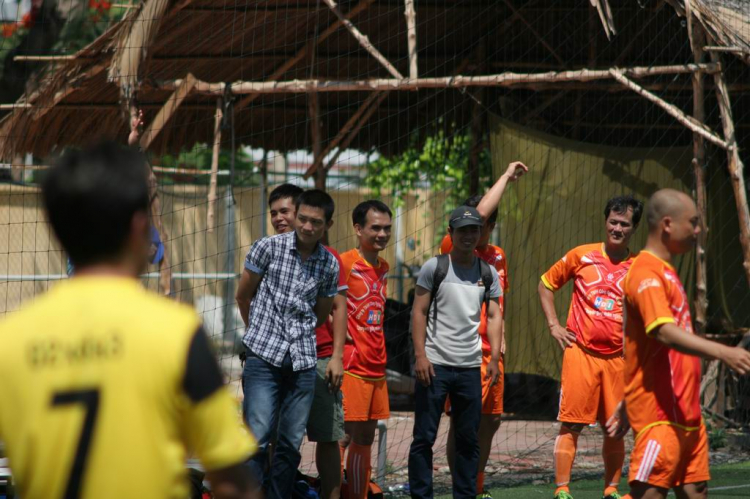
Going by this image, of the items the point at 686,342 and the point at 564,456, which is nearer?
the point at 686,342

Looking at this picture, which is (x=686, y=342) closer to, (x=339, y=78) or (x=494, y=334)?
(x=494, y=334)

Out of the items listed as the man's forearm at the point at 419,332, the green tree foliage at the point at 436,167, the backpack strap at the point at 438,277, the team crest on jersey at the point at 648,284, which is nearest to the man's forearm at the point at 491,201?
the backpack strap at the point at 438,277

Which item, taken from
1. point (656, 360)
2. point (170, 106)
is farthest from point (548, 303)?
point (170, 106)

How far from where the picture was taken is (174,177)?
16.9 meters

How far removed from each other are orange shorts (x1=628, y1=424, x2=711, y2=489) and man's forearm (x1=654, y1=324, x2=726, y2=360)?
40 centimetres

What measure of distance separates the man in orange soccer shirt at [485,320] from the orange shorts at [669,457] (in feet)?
6.68

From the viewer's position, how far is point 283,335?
5.18 m

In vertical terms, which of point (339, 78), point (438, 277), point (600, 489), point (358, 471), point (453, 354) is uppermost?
point (339, 78)

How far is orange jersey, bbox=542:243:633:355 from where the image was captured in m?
6.22

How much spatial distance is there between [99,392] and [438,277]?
13.2ft

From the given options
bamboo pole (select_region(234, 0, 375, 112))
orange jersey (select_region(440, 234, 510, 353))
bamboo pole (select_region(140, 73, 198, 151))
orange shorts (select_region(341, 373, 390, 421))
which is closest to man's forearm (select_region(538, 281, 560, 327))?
orange jersey (select_region(440, 234, 510, 353))

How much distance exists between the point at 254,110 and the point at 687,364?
299 inches

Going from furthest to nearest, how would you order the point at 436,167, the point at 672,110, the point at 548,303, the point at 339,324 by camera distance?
the point at 436,167 → the point at 672,110 → the point at 548,303 → the point at 339,324

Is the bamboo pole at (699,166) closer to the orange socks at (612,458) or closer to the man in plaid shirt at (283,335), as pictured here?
the orange socks at (612,458)
